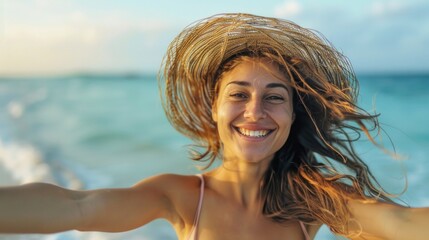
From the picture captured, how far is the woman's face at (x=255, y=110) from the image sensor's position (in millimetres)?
3336

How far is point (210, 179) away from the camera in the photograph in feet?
12.0

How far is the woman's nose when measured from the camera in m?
3.30

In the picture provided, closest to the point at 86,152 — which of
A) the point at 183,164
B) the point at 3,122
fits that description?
the point at 183,164

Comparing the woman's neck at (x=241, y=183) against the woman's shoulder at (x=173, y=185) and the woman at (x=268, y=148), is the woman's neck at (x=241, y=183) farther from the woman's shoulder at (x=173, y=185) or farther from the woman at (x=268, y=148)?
the woman's shoulder at (x=173, y=185)

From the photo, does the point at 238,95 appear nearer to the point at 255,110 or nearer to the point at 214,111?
the point at 255,110

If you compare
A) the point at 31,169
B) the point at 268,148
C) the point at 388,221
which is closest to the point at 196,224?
the point at 268,148

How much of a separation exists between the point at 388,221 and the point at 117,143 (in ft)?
35.4

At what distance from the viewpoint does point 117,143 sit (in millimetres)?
13391

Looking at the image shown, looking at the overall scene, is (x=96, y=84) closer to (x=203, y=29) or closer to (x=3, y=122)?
(x=3, y=122)

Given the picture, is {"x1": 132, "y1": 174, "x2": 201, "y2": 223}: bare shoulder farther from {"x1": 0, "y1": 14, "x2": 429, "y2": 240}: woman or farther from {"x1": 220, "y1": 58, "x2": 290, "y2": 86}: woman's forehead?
{"x1": 220, "y1": 58, "x2": 290, "y2": 86}: woman's forehead

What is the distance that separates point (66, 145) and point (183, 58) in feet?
30.3

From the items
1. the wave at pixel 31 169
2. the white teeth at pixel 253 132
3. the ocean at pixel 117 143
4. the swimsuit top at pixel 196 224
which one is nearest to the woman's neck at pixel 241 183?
the swimsuit top at pixel 196 224

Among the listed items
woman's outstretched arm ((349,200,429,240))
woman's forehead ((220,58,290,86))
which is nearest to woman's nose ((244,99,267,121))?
woman's forehead ((220,58,290,86))

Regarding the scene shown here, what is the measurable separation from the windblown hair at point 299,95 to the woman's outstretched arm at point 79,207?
28.9 inches
